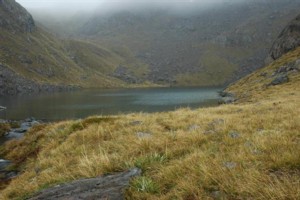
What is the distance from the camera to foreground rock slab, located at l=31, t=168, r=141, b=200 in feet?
24.8

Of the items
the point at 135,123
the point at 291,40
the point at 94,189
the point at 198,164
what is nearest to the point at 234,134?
the point at 198,164

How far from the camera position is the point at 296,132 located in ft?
36.6

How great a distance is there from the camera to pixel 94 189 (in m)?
7.89

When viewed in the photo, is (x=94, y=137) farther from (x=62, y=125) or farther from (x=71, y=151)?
(x=62, y=125)

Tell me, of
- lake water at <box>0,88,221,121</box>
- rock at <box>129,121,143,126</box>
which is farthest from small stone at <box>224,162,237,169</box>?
lake water at <box>0,88,221,121</box>

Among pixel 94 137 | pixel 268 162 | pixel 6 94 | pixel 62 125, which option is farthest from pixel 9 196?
pixel 6 94

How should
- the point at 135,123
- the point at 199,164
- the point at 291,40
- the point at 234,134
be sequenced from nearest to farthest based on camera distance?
→ 1. the point at 199,164
2. the point at 234,134
3. the point at 135,123
4. the point at 291,40

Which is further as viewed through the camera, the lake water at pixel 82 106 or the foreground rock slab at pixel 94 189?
the lake water at pixel 82 106

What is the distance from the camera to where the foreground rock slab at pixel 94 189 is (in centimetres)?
756

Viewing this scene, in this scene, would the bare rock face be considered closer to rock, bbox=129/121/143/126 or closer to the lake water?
the lake water

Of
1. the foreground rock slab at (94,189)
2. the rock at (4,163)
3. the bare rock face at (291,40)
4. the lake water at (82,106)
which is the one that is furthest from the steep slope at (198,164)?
the bare rock face at (291,40)

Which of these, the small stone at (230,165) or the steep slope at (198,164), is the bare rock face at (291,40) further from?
the small stone at (230,165)

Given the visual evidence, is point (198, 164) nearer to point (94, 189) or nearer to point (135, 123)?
point (94, 189)

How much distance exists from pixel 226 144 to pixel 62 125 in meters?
14.7
